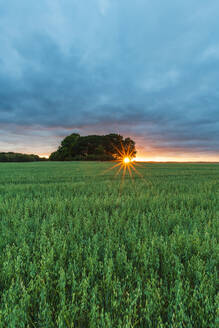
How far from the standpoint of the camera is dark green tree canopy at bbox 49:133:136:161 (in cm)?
6228

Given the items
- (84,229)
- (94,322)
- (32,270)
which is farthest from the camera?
(84,229)

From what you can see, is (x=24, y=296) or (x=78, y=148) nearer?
(x=24, y=296)

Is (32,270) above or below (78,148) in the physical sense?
below

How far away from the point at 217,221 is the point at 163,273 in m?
1.44

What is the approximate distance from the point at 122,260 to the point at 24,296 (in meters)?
0.74

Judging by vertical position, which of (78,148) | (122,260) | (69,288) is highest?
(78,148)

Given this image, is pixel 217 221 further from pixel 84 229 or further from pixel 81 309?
pixel 81 309

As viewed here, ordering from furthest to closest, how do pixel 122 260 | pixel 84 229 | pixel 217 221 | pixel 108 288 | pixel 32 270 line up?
pixel 217 221
pixel 84 229
pixel 122 260
pixel 32 270
pixel 108 288

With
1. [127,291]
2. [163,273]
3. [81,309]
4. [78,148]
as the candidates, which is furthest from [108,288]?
[78,148]

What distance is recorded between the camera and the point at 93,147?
6412 cm

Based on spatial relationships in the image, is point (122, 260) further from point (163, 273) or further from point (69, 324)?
point (69, 324)

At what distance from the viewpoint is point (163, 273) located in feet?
4.35

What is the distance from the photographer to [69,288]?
3.99 feet

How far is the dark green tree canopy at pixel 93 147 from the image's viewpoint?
62.3 m
